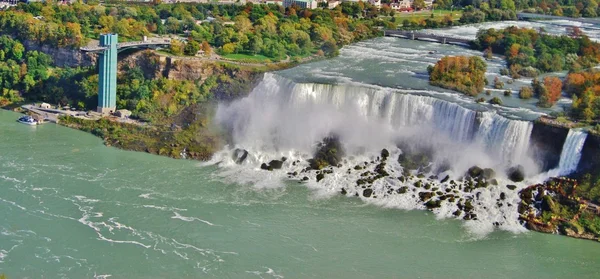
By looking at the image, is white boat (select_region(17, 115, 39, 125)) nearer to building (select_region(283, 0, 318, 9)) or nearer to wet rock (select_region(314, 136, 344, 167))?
wet rock (select_region(314, 136, 344, 167))

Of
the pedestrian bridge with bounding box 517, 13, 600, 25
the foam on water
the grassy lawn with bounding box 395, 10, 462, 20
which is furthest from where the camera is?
the pedestrian bridge with bounding box 517, 13, 600, 25

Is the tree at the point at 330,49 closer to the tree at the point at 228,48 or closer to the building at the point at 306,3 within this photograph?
the tree at the point at 228,48

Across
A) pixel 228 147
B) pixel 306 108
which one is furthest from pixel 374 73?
pixel 228 147

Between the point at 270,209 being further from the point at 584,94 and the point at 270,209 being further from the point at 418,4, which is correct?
the point at 418,4

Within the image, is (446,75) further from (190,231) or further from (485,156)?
(190,231)

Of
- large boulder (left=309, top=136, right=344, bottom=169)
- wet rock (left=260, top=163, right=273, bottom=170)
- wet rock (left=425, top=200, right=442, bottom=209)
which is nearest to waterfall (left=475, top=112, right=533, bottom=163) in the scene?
wet rock (left=425, top=200, right=442, bottom=209)

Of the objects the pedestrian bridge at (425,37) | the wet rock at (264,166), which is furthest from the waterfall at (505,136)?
the pedestrian bridge at (425,37)
